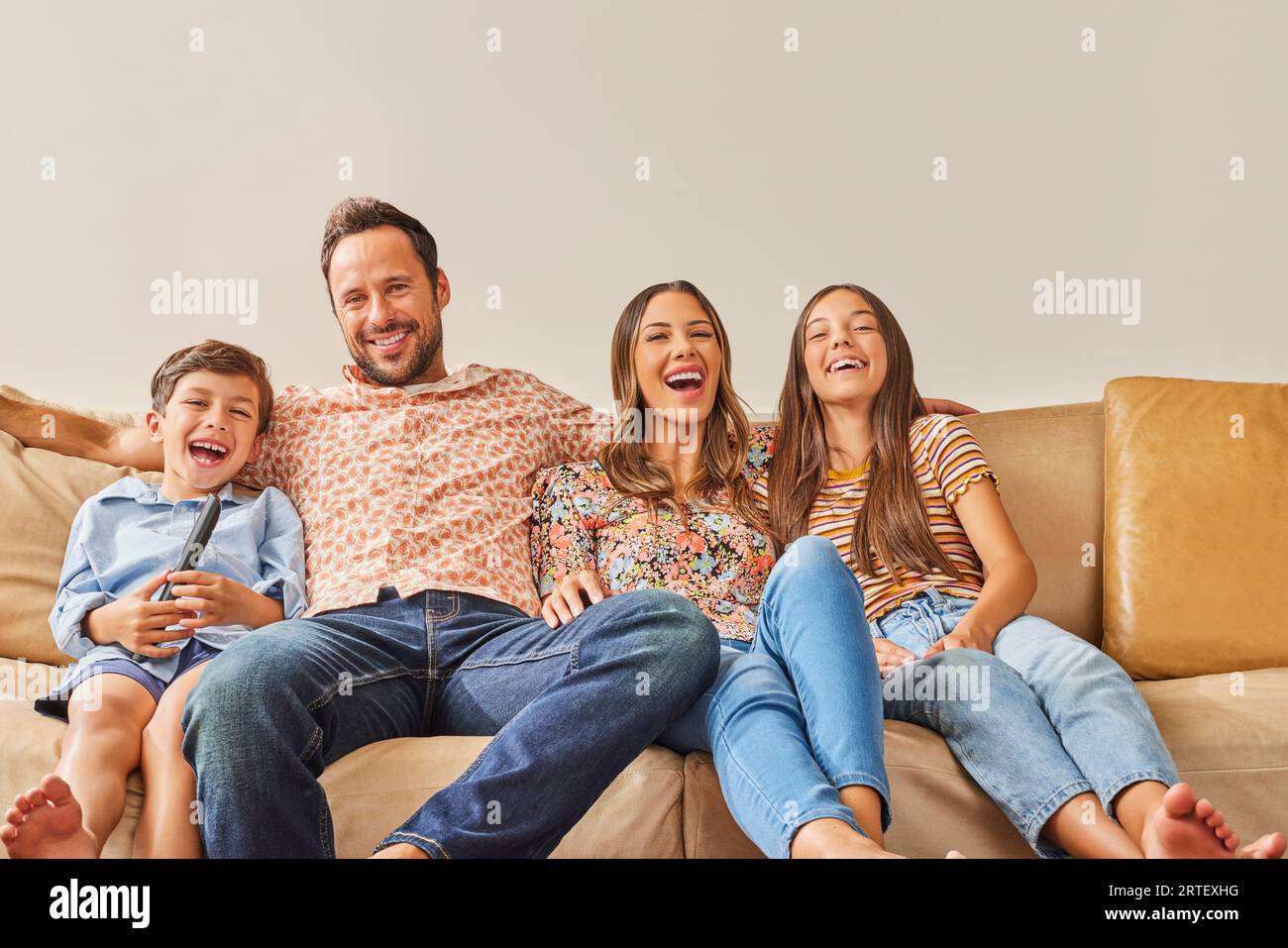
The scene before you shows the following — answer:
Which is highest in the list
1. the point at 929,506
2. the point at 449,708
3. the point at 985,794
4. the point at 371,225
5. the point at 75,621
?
the point at 371,225

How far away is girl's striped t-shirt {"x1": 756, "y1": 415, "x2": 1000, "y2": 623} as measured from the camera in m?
1.80

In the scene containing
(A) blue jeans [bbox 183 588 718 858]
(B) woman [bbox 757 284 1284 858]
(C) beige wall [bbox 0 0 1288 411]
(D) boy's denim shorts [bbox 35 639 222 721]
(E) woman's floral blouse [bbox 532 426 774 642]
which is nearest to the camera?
(A) blue jeans [bbox 183 588 718 858]

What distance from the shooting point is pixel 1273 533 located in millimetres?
1930

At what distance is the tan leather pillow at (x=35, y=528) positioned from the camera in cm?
185

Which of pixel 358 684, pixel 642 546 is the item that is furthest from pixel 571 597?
pixel 358 684

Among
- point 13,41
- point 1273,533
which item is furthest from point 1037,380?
point 13,41

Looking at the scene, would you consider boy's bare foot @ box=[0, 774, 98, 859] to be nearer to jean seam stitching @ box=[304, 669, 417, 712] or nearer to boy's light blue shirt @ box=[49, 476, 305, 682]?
jean seam stitching @ box=[304, 669, 417, 712]

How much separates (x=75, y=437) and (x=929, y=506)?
1.48 meters

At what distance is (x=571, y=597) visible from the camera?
1.65 metres

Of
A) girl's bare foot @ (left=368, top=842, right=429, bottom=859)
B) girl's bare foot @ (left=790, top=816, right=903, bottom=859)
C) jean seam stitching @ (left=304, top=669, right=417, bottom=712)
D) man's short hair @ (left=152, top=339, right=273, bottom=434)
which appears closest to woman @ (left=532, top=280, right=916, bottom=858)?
girl's bare foot @ (left=790, top=816, right=903, bottom=859)

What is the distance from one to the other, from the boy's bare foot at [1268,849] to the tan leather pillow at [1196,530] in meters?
0.76

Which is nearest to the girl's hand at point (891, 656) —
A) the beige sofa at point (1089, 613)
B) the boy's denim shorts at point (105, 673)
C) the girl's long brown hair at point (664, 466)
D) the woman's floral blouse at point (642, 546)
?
the beige sofa at point (1089, 613)

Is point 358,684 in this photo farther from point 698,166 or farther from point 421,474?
point 698,166
